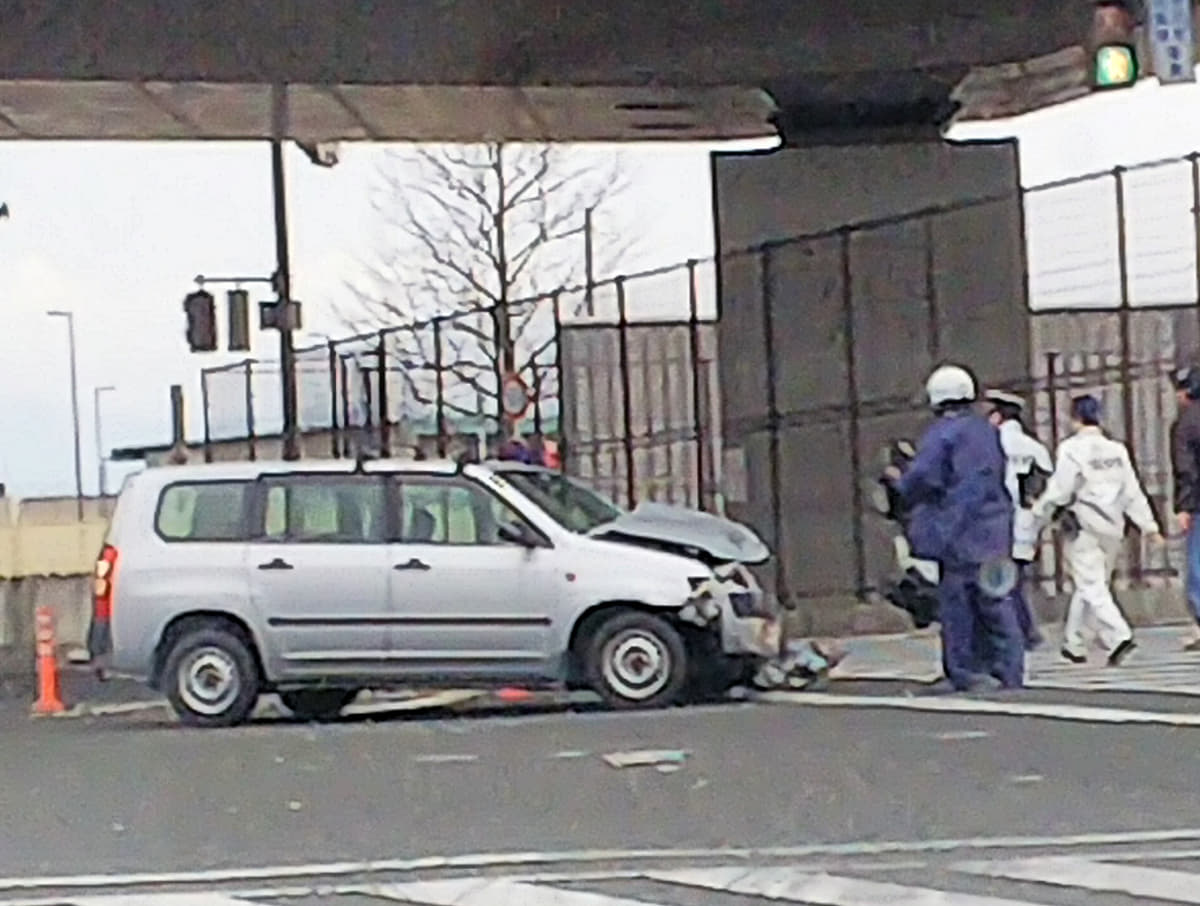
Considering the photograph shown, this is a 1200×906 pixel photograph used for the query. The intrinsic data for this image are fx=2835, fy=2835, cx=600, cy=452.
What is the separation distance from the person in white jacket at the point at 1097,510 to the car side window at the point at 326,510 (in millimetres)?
4225

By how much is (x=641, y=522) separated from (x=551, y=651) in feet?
3.16

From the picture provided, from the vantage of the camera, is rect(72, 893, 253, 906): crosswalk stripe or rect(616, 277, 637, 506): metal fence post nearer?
rect(72, 893, 253, 906): crosswalk stripe

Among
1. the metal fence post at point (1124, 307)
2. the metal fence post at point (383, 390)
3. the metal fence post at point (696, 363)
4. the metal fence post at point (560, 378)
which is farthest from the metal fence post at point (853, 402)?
the metal fence post at point (383, 390)

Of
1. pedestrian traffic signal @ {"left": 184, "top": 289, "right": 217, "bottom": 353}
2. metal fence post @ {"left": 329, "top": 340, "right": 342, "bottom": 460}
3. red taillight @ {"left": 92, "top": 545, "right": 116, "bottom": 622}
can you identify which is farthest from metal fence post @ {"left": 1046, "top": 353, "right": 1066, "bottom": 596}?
pedestrian traffic signal @ {"left": 184, "top": 289, "right": 217, "bottom": 353}

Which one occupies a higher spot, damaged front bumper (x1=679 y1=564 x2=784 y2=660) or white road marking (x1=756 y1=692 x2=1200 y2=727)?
Result: damaged front bumper (x1=679 y1=564 x2=784 y2=660)

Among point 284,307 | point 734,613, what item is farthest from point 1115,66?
point 284,307

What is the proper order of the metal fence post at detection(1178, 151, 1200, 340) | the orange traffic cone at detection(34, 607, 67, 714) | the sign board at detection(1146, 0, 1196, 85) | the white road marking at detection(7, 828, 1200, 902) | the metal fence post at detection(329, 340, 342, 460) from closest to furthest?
the white road marking at detection(7, 828, 1200, 902) → the sign board at detection(1146, 0, 1196, 85) → the orange traffic cone at detection(34, 607, 67, 714) → the metal fence post at detection(1178, 151, 1200, 340) → the metal fence post at detection(329, 340, 342, 460)

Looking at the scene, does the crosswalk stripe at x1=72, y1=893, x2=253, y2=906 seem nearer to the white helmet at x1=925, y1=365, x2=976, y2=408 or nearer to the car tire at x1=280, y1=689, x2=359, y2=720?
the white helmet at x1=925, y1=365, x2=976, y2=408

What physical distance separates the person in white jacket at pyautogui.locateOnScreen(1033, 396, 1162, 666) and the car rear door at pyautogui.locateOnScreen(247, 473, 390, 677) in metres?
4.25

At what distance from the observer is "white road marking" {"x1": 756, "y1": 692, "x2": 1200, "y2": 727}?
14.2 metres

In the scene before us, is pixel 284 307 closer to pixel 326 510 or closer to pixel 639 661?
pixel 326 510

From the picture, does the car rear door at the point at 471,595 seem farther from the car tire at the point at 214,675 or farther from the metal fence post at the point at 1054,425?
the metal fence post at the point at 1054,425

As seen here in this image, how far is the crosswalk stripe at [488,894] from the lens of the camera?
30.5 feet

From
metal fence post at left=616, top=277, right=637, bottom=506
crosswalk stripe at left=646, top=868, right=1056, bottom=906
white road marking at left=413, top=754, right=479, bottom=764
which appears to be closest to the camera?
crosswalk stripe at left=646, top=868, right=1056, bottom=906
